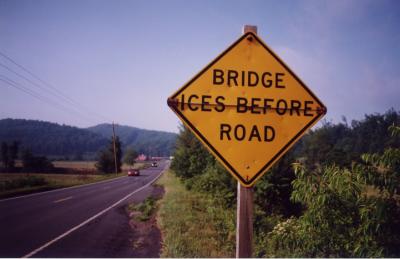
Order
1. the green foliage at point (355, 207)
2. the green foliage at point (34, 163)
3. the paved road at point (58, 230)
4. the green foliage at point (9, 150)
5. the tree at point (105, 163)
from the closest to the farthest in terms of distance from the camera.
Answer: the green foliage at point (355, 207), the paved road at point (58, 230), the tree at point (105, 163), the green foliage at point (34, 163), the green foliage at point (9, 150)

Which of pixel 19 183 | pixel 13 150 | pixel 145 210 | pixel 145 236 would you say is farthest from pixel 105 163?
pixel 145 236

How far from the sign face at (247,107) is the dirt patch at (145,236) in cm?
515

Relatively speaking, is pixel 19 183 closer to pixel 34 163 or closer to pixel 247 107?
pixel 247 107

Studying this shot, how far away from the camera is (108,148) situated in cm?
7638

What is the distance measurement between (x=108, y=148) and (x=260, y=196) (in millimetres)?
70126

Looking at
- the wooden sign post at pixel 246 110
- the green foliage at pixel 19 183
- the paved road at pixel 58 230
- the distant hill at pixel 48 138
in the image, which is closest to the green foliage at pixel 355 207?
the wooden sign post at pixel 246 110

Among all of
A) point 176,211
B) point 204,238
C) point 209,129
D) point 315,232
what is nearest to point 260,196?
point 176,211

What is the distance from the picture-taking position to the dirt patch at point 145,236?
274 inches

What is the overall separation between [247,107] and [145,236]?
23.6ft

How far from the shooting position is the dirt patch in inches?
274

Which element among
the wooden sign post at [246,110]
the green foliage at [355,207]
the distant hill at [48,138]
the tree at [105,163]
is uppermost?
the distant hill at [48,138]

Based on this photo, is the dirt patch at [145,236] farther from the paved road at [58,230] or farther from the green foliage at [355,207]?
the green foliage at [355,207]

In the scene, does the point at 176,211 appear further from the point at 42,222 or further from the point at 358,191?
→ the point at 358,191

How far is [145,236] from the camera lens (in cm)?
853
